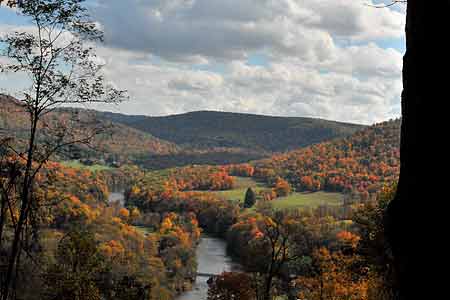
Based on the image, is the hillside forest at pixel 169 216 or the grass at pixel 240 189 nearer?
the hillside forest at pixel 169 216

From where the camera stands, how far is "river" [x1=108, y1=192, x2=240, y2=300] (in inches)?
2364

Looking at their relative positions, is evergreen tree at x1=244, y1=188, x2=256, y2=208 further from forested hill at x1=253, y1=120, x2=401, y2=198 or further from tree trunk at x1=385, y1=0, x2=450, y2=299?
tree trunk at x1=385, y1=0, x2=450, y2=299

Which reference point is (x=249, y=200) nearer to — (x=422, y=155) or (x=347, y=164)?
(x=347, y=164)

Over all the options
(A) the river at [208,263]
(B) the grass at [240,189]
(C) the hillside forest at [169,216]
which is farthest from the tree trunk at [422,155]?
(B) the grass at [240,189]

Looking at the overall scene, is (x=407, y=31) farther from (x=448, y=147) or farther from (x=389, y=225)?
(x=389, y=225)

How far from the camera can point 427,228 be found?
619cm

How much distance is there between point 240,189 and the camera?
14400 cm

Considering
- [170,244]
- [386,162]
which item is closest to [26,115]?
[170,244]

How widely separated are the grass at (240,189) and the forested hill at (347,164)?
495cm

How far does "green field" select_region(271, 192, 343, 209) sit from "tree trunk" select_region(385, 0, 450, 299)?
105 metres

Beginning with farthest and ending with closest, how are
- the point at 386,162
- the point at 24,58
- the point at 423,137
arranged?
the point at 386,162, the point at 24,58, the point at 423,137

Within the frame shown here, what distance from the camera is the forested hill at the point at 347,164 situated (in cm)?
13762

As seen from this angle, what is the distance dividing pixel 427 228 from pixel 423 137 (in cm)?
111

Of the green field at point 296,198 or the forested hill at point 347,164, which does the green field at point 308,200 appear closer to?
the green field at point 296,198
